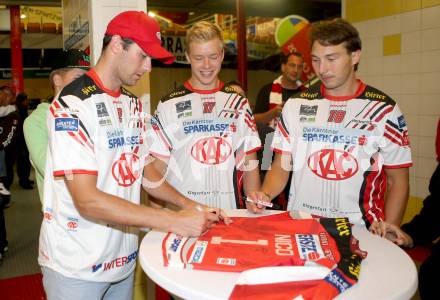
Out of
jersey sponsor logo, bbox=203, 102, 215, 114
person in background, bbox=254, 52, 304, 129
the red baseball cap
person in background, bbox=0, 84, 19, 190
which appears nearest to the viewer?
the red baseball cap

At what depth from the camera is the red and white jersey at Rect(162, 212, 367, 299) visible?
3.74 ft

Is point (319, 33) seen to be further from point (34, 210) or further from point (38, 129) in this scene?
point (34, 210)

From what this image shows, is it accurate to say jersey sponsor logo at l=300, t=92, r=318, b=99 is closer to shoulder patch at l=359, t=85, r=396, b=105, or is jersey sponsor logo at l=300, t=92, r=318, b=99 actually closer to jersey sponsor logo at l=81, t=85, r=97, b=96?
shoulder patch at l=359, t=85, r=396, b=105

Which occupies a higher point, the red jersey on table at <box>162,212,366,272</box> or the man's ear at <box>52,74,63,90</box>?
the man's ear at <box>52,74,63,90</box>

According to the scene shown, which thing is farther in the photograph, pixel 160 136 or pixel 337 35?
pixel 160 136

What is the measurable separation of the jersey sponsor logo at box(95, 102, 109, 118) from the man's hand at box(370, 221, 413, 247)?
1042 mm

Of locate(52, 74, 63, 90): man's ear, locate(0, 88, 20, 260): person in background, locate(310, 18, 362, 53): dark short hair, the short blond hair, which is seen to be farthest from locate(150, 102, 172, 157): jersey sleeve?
locate(0, 88, 20, 260): person in background

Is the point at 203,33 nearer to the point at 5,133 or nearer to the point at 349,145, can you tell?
the point at 349,145

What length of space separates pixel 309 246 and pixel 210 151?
948mm

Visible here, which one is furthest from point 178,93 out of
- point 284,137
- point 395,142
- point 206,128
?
point 395,142

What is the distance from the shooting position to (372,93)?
194 cm

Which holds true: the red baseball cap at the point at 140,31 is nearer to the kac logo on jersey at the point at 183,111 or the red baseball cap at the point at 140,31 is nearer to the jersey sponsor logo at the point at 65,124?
the jersey sponsor logo at the point at 65,124

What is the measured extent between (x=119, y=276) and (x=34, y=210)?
5.00m

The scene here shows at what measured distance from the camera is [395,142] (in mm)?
1897
